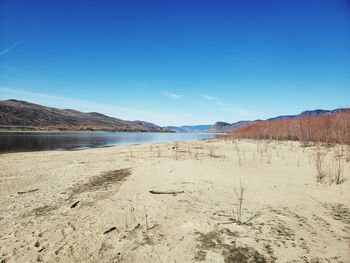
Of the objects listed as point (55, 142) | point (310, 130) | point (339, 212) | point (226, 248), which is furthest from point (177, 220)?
point (55, 142)

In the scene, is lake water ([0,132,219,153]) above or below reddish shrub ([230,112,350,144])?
below

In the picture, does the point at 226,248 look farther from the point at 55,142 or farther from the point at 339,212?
the point at 55,142

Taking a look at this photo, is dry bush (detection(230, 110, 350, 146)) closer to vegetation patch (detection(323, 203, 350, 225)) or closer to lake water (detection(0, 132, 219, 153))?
vegetation patch (detection(323, 203, 350, 225))

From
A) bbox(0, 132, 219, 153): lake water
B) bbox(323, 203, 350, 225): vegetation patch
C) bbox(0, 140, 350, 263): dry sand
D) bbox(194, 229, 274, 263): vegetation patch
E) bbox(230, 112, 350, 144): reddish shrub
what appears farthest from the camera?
bbox(0, 132, 219, 153): lake water

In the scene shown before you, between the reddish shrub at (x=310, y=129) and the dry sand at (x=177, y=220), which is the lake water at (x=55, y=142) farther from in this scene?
the reddish shrub at (x=310, y=129)

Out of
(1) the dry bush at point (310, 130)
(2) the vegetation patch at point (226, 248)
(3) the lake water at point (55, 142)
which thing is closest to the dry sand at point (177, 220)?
(2) the vegetation patch at point (226, 248)

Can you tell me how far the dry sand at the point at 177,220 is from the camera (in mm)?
3176

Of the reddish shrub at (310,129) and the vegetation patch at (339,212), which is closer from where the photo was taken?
the vegetation patch at (339,212)

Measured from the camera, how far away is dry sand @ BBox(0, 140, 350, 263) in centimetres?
318

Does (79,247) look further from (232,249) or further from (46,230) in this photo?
(232,249)

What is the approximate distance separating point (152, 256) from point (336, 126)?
629 inches

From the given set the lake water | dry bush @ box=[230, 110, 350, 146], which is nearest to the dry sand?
dry bush @ box=[230, 110, 350, 146]

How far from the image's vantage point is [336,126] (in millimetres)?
14773

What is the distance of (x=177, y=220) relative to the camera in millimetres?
4242
